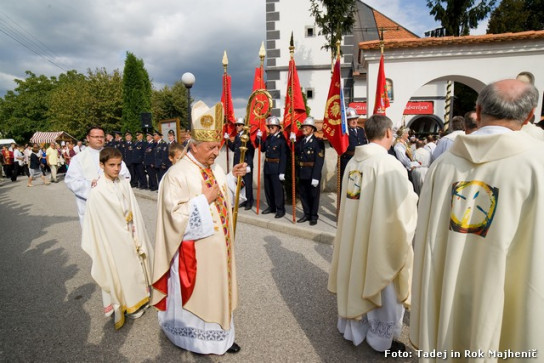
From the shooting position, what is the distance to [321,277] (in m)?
4.25

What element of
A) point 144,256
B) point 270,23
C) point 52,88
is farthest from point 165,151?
point 52,88

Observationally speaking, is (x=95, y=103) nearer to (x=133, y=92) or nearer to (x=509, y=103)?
(x=133, y=92)

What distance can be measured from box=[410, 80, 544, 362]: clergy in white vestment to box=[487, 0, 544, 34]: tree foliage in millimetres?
31108

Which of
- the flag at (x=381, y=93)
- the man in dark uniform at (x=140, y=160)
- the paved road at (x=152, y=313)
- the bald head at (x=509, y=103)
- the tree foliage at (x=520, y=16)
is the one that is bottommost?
the paved road at (x=152, y=313)

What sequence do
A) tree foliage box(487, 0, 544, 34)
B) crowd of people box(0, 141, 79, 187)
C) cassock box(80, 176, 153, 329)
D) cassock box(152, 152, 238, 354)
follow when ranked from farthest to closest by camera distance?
tree foliage box(487, 0, 544, 34)
crowd of people box(0, 141, 79, 187)
cassock box(80, 176, 153, 329)
cassock box(152, 152, 238, 354)

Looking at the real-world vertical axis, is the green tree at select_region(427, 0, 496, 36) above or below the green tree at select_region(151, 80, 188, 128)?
above

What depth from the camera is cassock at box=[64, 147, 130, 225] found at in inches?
151

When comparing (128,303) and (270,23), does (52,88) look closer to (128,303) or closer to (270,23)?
(270,23)

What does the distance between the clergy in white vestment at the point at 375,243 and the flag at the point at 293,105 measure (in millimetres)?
4120

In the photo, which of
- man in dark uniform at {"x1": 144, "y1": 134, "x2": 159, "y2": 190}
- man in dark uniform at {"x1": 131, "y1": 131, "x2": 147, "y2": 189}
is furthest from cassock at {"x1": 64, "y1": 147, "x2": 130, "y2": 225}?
man in dark uniform at {"x1": 131, "y1": 131, "x2": 147, "y2": 189}

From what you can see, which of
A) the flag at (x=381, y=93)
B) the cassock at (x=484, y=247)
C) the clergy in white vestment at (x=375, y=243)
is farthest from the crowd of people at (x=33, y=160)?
the cassock at (x=484, y=247)

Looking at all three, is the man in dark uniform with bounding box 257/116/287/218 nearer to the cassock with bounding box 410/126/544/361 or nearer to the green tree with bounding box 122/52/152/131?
→ the cassock with bounding box 410/126/544/361

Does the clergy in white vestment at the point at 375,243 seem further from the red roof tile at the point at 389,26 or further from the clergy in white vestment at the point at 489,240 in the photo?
the red roof tile at the point at 389,26

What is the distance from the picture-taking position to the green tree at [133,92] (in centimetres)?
2181
